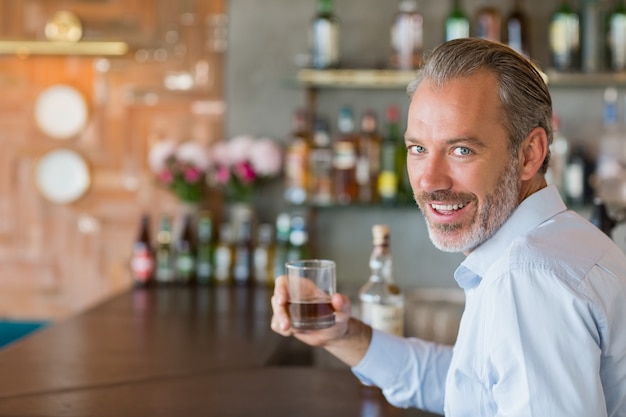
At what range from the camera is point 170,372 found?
2.07m

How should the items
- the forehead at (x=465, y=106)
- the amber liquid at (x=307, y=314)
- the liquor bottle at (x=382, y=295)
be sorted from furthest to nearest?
the liquor bottle at (x=382, y=295) → the amber liquid at (x=307, y=314) → the forehead at (x=465, y=106)

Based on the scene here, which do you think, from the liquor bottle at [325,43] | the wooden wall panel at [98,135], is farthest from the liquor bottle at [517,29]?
the wooden wall panel at [98,135]

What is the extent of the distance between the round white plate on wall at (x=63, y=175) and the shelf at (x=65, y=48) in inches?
16.1

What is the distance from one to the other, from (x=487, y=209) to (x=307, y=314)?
447 mm

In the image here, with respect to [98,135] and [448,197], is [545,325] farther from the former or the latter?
[98,135]

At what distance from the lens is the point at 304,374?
2012mm

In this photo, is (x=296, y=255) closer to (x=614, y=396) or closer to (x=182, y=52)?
(x=182, y=52)

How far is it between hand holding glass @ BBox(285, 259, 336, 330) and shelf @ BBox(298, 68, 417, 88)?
2.03 m

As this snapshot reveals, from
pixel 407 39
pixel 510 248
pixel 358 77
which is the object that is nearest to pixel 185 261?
pixel 358 77

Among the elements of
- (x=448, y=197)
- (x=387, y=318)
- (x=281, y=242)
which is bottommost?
(x=387, y=318)

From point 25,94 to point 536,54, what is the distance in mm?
2092

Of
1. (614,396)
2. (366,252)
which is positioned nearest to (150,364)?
(614,396)

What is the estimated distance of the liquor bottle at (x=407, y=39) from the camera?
11.9 ft

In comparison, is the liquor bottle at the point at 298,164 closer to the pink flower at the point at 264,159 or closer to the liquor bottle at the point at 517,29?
the pink flower at the point at 264,159
